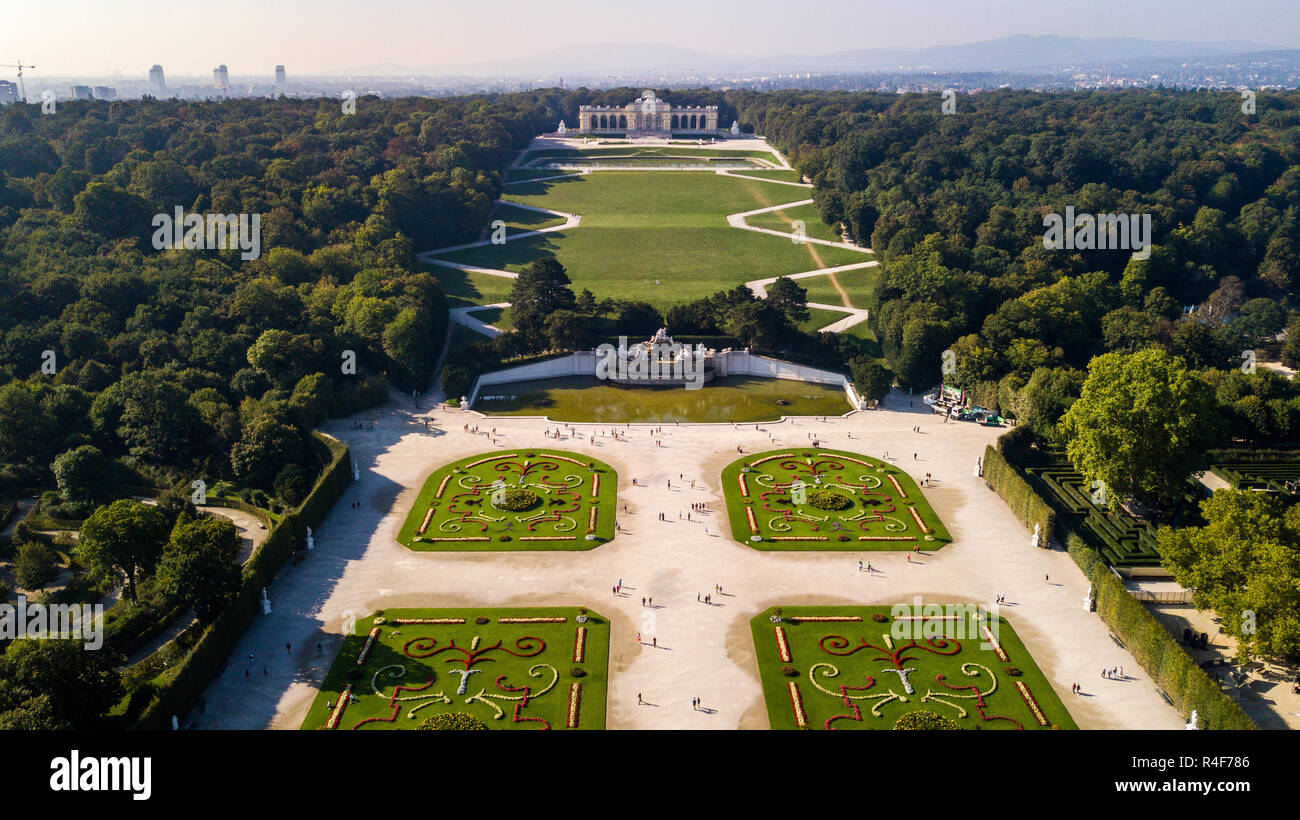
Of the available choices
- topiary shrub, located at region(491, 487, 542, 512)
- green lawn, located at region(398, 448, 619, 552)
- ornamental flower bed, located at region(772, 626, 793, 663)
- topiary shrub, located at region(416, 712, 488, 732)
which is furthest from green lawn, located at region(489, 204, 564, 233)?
topiary shrub, located at region(416, 712, 488, 732)

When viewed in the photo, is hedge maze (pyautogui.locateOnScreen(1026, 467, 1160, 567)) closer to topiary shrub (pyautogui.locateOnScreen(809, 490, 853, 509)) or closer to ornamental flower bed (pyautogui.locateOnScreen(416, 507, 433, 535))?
topiary shrub (pyautogui.locateOnScreen(809, 490, 853, 509))

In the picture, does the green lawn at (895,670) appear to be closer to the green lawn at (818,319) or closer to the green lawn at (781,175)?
the green lawn at (818,319)

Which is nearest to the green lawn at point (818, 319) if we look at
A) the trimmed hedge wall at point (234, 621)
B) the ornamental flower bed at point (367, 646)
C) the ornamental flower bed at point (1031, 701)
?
the trimmed hedge wall at point (234, 621)

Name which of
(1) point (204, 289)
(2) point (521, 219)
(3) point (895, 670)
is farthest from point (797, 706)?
(2) point (521, 219)
